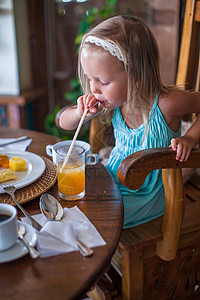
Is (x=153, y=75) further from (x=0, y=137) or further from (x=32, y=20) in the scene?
(x=32, y=20)

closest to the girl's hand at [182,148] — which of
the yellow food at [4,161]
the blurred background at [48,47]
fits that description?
the yellow food at [4,161]

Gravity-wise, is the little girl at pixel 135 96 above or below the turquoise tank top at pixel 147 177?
above

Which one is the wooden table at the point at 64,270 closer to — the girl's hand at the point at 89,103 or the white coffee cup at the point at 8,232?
the white coffee cup at the point at 8,232

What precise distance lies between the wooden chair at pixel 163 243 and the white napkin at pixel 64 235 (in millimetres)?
190

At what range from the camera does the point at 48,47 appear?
3283 mm

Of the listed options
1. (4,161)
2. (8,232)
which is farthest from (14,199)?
(4,161)

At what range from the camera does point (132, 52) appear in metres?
1.06

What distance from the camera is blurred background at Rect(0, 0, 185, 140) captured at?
2.65 m

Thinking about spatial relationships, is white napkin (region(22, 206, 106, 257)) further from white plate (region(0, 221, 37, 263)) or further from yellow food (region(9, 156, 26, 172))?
yellow food (region(9, 156, 26, 172))

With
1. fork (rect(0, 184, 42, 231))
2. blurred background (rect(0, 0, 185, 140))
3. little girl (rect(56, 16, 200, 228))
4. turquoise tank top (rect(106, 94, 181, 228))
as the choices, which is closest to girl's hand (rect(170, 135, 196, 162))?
little girl (rect(56, 16, 200, 228))

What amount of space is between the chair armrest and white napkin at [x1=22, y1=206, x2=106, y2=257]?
176 mm

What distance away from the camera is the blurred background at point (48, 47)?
8.70 ft

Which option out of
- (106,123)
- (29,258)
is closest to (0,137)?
(106,123)

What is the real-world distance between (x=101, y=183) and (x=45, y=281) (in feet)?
1.46
